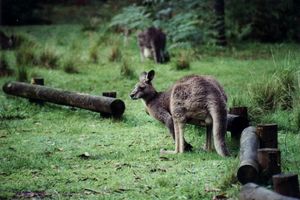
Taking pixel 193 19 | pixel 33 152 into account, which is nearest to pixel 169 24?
pixel 193 19

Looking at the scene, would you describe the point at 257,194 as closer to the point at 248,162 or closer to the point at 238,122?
the point at 248,162

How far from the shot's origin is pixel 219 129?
802 cm

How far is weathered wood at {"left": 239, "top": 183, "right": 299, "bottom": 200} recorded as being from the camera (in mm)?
5465

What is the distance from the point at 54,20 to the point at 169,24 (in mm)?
7478

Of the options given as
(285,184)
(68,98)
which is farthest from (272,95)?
(285,184)

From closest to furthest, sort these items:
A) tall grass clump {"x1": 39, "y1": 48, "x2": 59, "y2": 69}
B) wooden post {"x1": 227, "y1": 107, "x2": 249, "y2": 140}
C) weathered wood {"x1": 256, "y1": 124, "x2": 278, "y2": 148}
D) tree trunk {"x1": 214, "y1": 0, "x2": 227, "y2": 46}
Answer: weathered wood {"x1": 256, "y1": 124, "x2": 278, "y2": 148}, wooden post {"x1": 227, "y1": 107, "x2": 249, "y2": 140}, tall grass clump {"x1": 39, "y1": 48, "x2": 59, "y2": 69}, tree trunk {"x1": 214, "y1": 0, "x2": 227, "y2": 46}

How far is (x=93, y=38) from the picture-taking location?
65.0ft

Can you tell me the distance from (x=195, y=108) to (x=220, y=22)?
33.2 ft

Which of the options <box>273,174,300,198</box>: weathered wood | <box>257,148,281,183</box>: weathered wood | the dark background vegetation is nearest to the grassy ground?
<box>257,148,281,183</box>: weathered wood

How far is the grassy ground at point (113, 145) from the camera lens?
7062mm

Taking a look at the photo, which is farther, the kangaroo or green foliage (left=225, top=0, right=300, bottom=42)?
green foliage (left=225, top=0, right=300, bottom=42)

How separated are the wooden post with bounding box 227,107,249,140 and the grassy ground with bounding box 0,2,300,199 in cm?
17

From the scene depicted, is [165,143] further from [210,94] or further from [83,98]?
[83,98]

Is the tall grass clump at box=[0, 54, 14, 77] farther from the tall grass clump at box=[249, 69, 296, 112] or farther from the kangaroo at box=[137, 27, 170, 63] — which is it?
the tall grass clump at box=[249, 69, 296, 112]
